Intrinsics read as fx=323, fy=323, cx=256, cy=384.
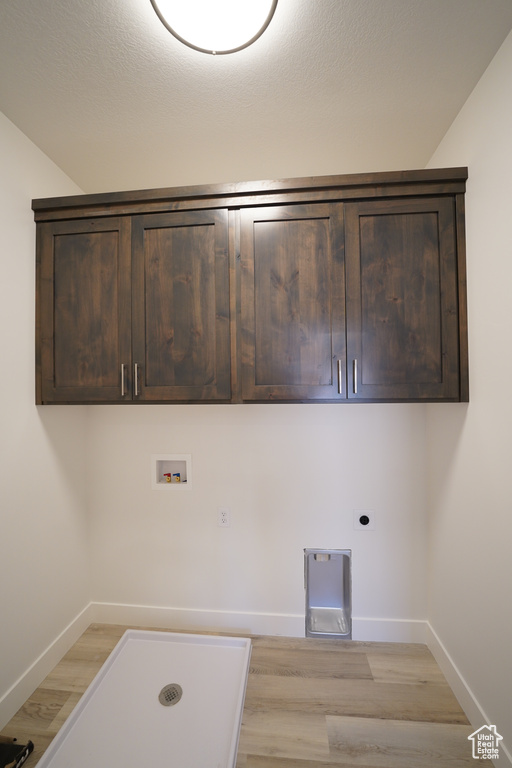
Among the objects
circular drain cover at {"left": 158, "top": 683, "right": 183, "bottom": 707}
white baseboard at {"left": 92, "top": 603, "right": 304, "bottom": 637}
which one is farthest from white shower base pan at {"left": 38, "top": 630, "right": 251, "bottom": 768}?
white baseboard at {"left": 92, "top": 603, "right": 304, "bottom": 637}

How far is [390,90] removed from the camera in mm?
1299

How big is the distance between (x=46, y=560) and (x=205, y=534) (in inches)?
31.6

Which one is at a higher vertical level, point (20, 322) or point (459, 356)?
point (20, 322)

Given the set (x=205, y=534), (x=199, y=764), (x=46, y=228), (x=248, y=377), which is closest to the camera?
(x=199, y=764)

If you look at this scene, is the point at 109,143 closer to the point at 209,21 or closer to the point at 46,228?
the point at 46,228

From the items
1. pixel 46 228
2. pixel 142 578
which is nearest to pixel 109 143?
pixel 46 228

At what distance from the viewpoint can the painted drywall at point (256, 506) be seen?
180 cm

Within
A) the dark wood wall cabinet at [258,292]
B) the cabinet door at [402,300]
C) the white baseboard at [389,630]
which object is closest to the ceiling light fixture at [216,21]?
the dark wood wall cabinet at [258,292]

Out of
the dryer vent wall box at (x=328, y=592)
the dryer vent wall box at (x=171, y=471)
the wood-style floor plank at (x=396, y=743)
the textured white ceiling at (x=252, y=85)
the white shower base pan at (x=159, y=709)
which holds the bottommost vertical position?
the wood-style floor plank at (x=396, y=743)

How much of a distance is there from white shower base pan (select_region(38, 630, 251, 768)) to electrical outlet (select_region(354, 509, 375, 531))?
0.85m

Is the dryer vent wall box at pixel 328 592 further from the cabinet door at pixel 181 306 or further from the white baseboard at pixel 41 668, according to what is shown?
the white baseboard at pixel 41 668

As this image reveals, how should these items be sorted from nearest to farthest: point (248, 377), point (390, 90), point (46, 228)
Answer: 1. point (390, 90)
2. point (248, 377)
3. point (46, 228)

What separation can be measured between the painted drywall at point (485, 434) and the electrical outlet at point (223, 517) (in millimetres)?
1133

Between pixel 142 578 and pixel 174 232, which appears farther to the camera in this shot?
pixel 142 578
